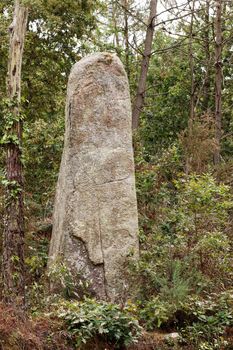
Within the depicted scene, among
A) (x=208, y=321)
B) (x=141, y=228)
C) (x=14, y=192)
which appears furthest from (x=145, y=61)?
(x=208, y=321)

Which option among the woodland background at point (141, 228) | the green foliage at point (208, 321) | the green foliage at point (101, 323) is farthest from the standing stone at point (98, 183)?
the green foliage at point (101, 323)

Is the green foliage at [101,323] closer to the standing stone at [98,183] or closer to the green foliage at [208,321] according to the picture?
the green foliage at [208,321]

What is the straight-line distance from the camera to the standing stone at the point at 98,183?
27.9 feet

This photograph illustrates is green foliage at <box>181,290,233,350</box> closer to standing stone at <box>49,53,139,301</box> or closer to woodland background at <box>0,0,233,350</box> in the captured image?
woodland background at <box>0,0,233,350</box>

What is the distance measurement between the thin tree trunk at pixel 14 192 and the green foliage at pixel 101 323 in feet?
6.70

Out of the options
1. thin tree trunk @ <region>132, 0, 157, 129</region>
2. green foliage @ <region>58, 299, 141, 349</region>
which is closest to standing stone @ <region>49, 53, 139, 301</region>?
green foliage @ <region>58, 299, 141, 349</region>

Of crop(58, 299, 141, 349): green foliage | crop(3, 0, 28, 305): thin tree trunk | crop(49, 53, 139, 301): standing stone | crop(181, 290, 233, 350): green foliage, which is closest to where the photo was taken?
crop(58, 299, 141, 349): green foliage

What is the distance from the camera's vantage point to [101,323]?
20.7 ft

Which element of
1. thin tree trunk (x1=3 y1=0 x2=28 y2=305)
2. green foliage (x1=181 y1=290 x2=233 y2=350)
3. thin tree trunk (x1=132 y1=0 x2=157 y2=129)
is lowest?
green foliage (x1=181 y1=290 x2=233 y2=350)

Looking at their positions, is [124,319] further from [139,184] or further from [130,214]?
[139,184]

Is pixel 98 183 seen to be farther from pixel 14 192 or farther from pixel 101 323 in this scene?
pixel 101 323

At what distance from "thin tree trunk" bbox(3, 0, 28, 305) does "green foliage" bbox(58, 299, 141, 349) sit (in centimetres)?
204

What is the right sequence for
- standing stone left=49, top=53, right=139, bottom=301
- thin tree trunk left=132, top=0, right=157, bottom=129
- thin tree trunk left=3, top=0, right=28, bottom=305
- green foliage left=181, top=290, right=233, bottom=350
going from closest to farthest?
green foliage left=181, top=290, right=233, bottom=350
standing stone left=49, top=53, right=139, bottom=301
thin tree trunk left=3, top=0, right=28, bottom=305
thin tree trunk left=132, top=0, right=157, bottom=129

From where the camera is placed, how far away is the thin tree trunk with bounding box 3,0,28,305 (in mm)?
8781
